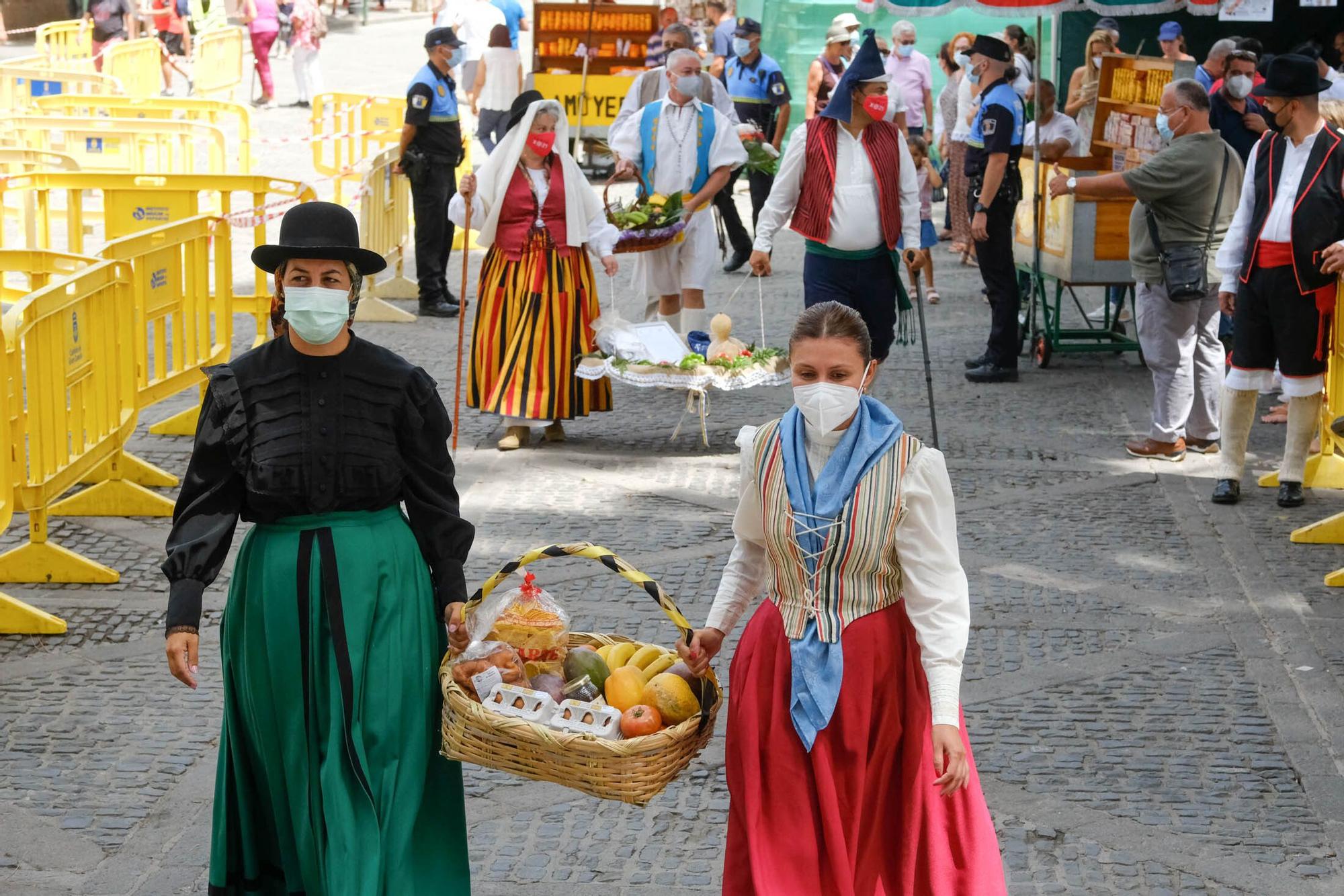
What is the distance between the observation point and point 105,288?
26.0 ft

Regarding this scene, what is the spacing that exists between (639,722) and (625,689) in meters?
0.18

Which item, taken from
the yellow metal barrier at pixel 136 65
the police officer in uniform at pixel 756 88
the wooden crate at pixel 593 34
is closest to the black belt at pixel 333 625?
the police officer in uniform at pixel 756 88

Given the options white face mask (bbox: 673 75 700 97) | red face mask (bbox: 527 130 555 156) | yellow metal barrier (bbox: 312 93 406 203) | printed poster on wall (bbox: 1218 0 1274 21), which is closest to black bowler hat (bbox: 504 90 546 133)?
red face mask (bbox: 527 130 555 156)

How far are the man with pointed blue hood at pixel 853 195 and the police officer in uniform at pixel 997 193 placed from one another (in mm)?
2226

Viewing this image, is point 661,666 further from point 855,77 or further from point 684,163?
point 684,163

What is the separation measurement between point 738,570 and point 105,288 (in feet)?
16.3

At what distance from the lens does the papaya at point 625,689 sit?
383 cm

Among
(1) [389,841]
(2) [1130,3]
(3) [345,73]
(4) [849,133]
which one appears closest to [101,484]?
(4) [849,133]

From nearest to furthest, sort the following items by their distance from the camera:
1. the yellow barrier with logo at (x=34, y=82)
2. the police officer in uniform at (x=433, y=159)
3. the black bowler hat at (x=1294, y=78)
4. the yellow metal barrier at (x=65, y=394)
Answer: the yellow metal barrier at (x=65, y=394), the black bowler hat at (x=1294, y=78), the police officer in uniform at (x=433, y=159), the yellow barrier with logo at (x=34, y=82)

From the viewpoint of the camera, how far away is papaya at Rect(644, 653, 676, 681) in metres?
3.98

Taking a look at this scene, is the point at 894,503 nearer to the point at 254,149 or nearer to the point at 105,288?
the point at 105,288

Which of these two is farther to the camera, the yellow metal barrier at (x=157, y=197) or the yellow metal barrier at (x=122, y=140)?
the yellow metal barrier at (x=122, y=140)

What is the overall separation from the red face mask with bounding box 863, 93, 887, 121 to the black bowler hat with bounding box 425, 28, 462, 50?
17.6 ft

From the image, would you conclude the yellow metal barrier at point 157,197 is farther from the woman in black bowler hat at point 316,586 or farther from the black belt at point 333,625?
the black belt at point 333,625
